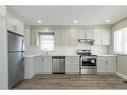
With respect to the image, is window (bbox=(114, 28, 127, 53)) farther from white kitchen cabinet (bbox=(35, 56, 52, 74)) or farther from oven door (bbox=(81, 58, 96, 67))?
white kitchen cabinet (bbox=(35, 56, 52, 74))

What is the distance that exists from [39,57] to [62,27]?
186 cm

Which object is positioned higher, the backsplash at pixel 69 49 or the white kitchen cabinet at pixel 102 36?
the white kitchen cabinet at pixel 102 36

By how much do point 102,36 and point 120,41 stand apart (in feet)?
3.30

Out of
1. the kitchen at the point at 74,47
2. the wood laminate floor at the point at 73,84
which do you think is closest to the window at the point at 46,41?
the kitchen at the point at 74,47

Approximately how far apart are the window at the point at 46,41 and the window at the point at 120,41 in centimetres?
313

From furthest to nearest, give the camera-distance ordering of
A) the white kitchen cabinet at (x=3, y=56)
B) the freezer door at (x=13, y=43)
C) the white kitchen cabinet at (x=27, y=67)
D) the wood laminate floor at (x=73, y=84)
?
the white kitchen cabinet at (x=27, y=67)
the wood laminate floor at (x=73, y=84)
the freezer door at (x=13, y=43)
the white kitchen cabinet at (x=3, y=56)

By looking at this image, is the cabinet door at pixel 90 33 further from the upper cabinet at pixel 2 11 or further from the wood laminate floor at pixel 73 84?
the upper cabinet at pixel 2 11

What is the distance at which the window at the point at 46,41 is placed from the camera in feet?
22.6

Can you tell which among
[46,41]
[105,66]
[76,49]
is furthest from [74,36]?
[105,66]

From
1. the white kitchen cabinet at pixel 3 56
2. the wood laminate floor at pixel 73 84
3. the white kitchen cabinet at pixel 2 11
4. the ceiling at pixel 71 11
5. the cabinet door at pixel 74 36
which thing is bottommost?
the wood laminate floor at pixel 73 84

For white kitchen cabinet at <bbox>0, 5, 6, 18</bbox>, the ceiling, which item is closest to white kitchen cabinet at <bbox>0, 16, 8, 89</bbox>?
white kitchen cabinet at <bbox>0, 5, 6, 18</bbox>

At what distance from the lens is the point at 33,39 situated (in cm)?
647
